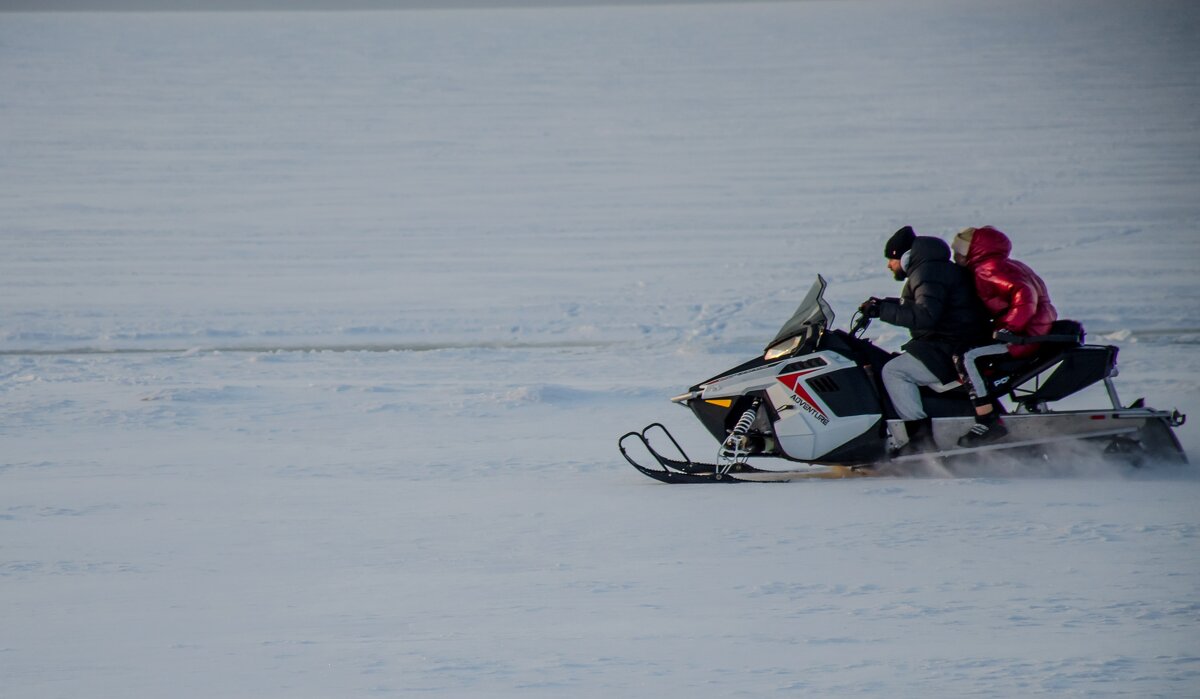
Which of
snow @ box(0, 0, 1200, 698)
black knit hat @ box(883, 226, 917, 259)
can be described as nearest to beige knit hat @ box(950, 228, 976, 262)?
black knit hat @ box(883, 226, 917, 259)

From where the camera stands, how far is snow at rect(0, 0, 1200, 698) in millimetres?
3773

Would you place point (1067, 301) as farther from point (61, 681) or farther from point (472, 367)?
point (61, 681)

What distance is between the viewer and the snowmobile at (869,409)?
554cm

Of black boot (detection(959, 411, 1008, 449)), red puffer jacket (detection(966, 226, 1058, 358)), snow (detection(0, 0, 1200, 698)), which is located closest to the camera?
snow (detection(0, 0, 1200, 698))

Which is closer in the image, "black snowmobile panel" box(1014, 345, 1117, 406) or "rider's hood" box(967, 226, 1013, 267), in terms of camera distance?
"rider's hood" box(967, 226, 1013, 267)

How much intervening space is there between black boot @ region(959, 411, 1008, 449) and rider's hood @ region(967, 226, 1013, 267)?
0.64m

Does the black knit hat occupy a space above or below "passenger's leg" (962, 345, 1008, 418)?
above

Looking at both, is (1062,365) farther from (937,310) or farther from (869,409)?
(869,409)

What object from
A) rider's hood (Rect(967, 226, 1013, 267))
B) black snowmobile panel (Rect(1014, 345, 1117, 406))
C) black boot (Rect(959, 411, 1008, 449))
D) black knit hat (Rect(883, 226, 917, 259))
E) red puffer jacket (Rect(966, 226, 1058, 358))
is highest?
black knit hat (Rect(883, 226, 917, 259))

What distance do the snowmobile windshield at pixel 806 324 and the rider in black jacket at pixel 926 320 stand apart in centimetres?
23

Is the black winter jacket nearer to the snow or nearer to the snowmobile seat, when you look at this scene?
the snowmobile seat

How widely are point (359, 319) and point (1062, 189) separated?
30.3 feet

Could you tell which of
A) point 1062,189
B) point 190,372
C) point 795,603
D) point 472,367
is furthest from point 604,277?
point 795,603

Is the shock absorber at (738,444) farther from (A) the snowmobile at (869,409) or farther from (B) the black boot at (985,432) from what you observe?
(B) the black boot at (985,432)
